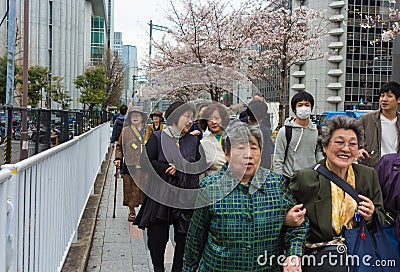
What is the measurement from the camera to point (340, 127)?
2.88 meters

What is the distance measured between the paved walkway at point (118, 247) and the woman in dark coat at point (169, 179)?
2.45 feet

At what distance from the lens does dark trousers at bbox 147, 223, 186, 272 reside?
441 centimetres

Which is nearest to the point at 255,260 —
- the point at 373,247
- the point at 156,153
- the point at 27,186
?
the point at 373,247

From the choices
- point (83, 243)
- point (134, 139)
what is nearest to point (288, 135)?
point (134, 139)

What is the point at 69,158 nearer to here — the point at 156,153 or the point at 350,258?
the point at 156,153

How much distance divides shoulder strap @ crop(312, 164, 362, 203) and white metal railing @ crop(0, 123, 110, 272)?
181 centimetres

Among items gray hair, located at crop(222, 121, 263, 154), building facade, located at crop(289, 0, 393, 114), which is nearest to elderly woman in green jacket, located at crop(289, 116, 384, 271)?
gray hair, located at crop(222, 121, 263, 154)

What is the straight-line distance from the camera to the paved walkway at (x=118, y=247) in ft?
16.7

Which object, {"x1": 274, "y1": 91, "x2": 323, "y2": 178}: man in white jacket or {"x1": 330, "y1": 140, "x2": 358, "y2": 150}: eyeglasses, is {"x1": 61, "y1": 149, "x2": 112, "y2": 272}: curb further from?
{"x1": 330, "y1": 140, "x2": 358, "y2": 150}: eyeglasses

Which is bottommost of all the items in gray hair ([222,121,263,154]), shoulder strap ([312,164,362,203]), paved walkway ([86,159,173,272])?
paved walkway ([86,159,173,272])

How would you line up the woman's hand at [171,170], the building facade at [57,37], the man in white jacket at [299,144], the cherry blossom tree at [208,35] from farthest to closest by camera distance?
the building facade at [57,37]
the cherry blossom tree at [208,35]
the man in white jacket at [299,144]
the woman's hand at [171,170]

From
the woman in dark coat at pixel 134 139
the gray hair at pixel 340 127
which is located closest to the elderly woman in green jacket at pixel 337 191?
the gray hair at pixel 340 127

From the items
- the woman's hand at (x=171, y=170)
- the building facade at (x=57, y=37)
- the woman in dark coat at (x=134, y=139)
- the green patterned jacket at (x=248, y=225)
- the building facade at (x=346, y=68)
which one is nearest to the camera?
the green patterned jacket at (x=248, y=225)

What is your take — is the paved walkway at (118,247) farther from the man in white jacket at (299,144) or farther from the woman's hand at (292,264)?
the woman's hand at (292,264)
